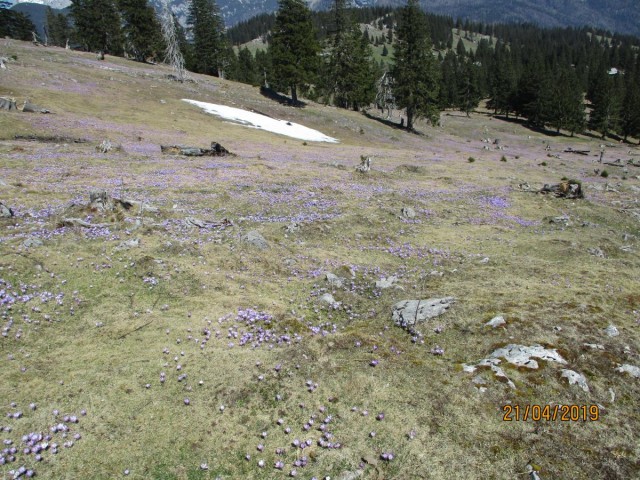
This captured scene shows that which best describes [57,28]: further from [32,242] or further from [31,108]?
[32,242]

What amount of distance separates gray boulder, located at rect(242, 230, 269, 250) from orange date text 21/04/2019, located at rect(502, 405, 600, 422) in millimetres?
8960

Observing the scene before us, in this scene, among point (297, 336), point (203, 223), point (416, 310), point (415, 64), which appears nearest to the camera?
point (297, 336)

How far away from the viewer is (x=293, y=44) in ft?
214

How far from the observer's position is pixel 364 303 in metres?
10.1

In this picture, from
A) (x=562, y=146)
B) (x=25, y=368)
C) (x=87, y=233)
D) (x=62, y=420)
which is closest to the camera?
(x=62, y=420)

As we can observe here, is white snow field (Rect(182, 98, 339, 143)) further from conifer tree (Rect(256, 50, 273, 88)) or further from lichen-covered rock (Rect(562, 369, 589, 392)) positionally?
conifer tree (Rect(256, 50, 273, 88))

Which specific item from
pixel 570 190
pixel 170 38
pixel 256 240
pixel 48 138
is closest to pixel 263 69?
pixel 170 38

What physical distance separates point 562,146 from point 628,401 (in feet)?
305

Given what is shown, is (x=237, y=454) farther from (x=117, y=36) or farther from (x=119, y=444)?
(x=117, y=36)

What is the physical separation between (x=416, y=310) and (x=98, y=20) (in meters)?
99.9

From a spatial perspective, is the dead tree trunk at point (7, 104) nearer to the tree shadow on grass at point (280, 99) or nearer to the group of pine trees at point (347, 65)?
the group of pine trees at point (347, 65)

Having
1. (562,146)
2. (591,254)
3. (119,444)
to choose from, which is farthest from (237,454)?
(562,146)

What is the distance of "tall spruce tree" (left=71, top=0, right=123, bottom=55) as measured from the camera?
7925 centimetres

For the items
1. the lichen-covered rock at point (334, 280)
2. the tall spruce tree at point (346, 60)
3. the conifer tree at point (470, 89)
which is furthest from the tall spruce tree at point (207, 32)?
the lichen-covered rock at point (334, 280)
